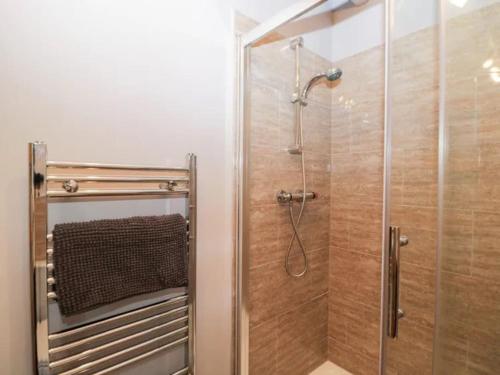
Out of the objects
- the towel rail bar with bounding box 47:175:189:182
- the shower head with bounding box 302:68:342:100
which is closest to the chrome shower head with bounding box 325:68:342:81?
the shower head with bounding box 302:68:342:100

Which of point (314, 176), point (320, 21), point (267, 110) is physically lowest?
point (314, 176)

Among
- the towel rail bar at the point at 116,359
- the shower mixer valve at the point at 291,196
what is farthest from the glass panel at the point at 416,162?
the towel rail bar at the point at 116,359

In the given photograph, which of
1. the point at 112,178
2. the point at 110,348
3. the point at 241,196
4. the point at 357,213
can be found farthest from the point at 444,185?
the point at 110,348

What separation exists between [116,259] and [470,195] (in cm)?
151

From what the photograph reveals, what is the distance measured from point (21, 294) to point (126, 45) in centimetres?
92

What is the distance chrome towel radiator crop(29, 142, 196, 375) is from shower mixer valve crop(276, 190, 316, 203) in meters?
0.56

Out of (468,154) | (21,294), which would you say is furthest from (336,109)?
(21,294)

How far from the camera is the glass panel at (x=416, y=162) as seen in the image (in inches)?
45.8

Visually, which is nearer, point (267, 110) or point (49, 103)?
point (49, 103)

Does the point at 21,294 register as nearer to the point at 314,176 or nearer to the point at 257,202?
the point at 257,202

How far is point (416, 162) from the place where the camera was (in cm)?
Result: 126

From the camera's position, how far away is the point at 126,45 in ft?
3.16

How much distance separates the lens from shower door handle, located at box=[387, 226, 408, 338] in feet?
3.25

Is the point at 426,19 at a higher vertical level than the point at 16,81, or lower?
higher
